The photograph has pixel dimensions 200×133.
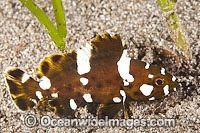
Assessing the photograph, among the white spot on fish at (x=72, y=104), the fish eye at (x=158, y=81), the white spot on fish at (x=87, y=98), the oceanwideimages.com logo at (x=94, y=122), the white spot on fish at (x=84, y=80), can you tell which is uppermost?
the white spot on fish at (x=84, y=80)

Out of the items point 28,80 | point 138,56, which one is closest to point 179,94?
point 138,56

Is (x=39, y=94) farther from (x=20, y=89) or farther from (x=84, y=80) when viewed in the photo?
(x=84, y=80)

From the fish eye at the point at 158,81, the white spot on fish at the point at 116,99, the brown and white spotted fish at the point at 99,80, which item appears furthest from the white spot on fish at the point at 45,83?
the fish eye at the point at 158,81

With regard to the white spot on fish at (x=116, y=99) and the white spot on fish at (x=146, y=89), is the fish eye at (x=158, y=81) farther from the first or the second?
the white spot on fish at (x=116, y=99)

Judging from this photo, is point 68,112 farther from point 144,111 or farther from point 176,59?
point 176,59

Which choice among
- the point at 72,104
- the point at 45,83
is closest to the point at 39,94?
the point at 45,83

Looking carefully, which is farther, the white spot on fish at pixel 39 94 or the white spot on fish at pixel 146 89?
the white spot on fish at pixel 39 94

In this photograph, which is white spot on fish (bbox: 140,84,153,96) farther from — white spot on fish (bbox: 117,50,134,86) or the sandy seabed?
the sandy seabed
